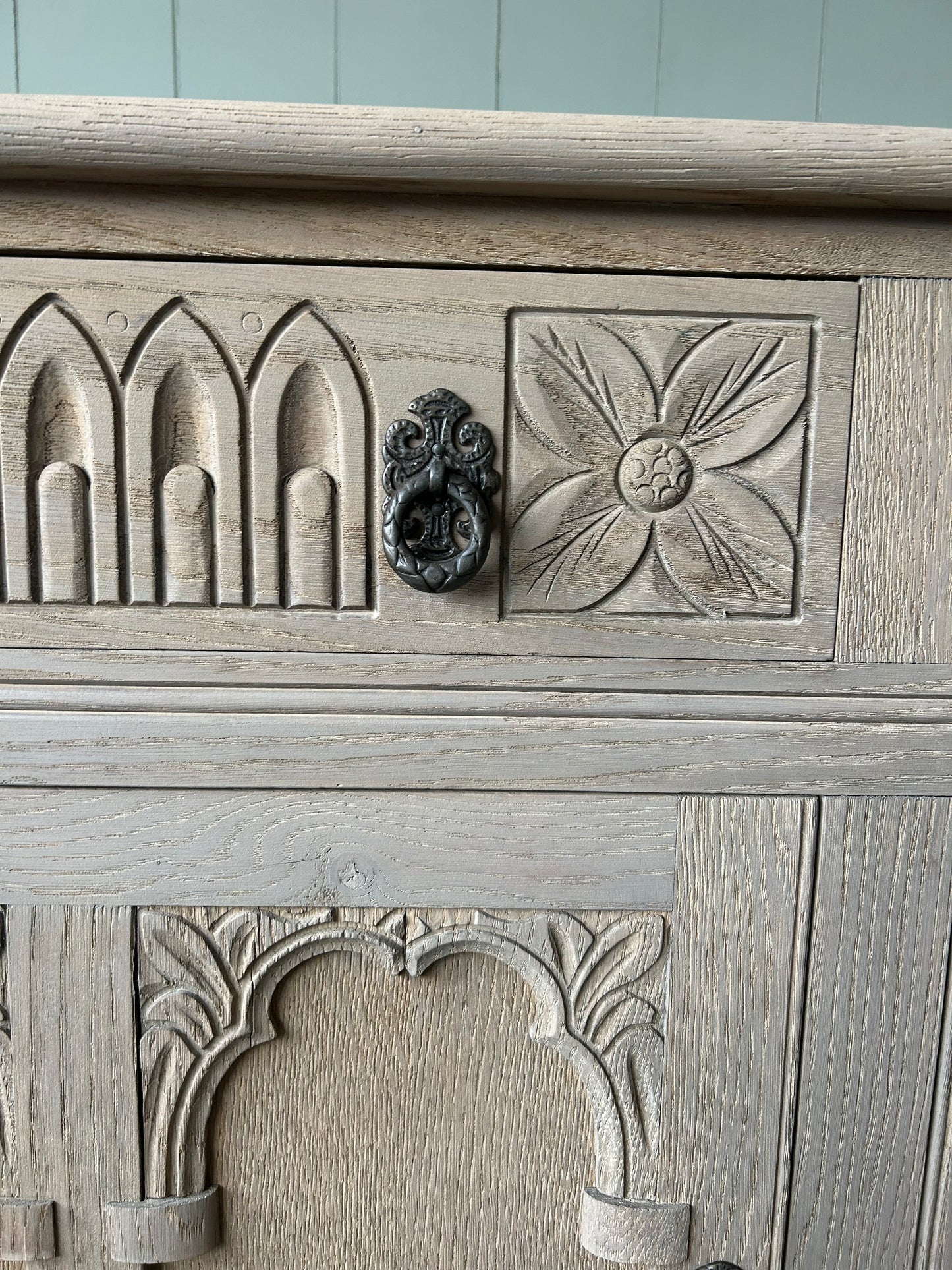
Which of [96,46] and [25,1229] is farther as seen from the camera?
[96,46]

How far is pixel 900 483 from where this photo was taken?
1.34ft

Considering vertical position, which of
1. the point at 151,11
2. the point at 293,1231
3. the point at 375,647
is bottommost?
the point at 293,1231

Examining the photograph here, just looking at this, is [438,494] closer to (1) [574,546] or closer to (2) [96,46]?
(1) [574,546]

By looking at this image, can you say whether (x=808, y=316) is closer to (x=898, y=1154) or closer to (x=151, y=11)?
(x=898, y=1154)

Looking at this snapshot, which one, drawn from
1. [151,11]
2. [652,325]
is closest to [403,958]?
[652,325]

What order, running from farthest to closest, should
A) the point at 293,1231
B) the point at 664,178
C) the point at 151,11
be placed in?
the point at 151,11, the point at 293,1231, the point at 664,178

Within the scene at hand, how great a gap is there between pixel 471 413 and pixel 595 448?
66mm

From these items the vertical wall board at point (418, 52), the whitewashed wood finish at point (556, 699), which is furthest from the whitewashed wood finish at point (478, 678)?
the vertical wall board at point (418, 52)

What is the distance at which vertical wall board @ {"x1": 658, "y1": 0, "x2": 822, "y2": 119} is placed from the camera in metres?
0.75

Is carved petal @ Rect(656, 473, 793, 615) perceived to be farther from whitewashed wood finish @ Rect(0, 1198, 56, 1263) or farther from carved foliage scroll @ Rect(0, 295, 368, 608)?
whitewashed wood finish @ Rect(0, 1198, 56, 1263)

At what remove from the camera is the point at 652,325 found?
397 millimetres

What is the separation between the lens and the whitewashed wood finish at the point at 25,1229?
441 millimetres

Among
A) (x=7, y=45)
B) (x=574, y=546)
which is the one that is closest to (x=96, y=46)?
(x=7, y=45)

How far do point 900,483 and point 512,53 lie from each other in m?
0.60
